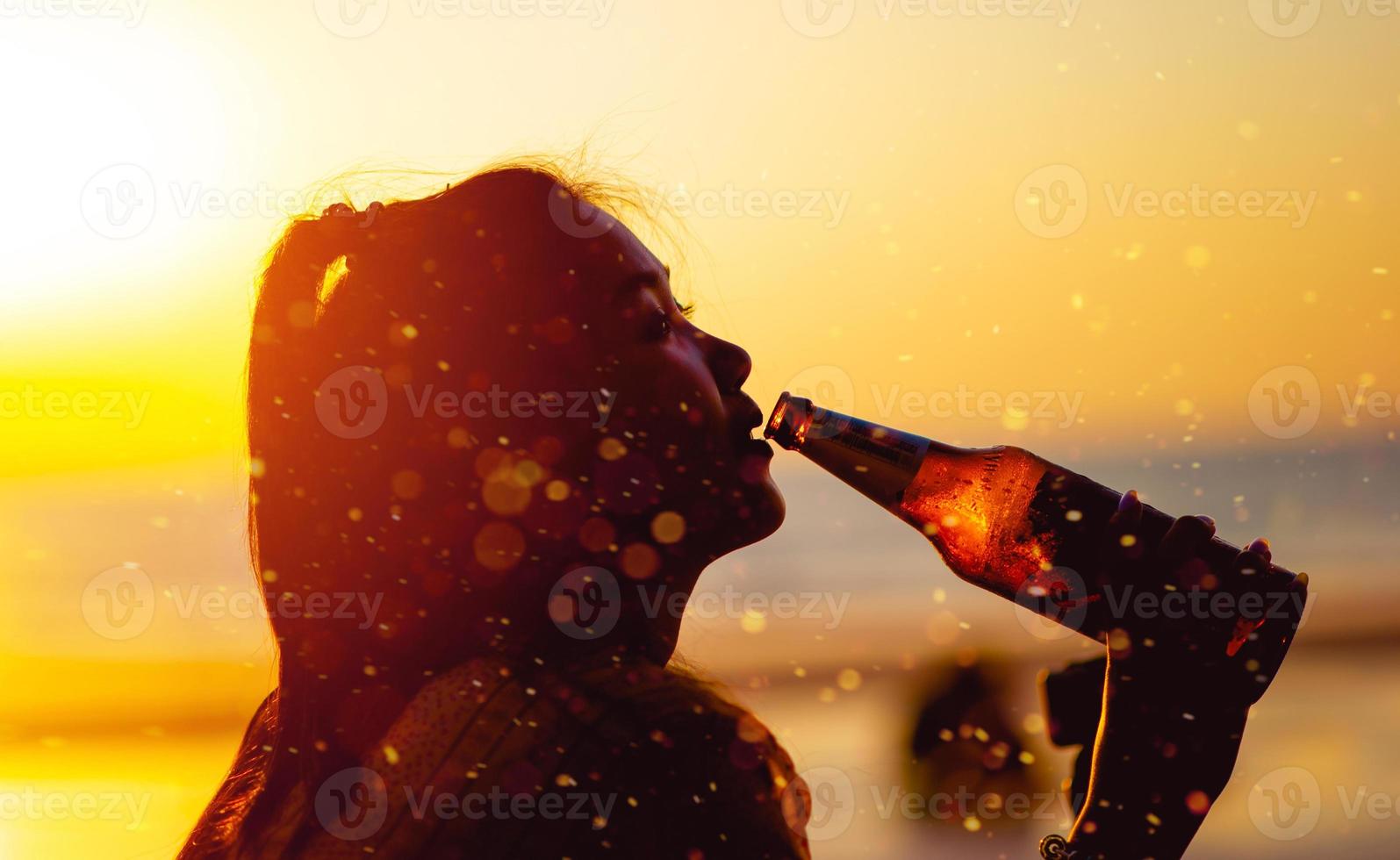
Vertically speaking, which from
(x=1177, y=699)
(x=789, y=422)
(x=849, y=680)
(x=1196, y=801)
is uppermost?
(x=789, y=422)

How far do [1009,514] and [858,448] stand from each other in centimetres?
24

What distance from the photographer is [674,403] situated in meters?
1.19

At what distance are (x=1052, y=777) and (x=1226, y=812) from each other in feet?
→ 2.04

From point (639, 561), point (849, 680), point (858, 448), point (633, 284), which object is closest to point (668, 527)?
point (639, 561)

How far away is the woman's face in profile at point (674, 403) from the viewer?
1.17m

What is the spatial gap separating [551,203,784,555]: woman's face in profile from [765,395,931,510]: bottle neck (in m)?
0.24

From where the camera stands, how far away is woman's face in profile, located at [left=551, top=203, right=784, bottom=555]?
117 centimetres

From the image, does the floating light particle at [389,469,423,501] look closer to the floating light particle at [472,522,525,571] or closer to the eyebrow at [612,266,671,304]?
the floating light particle at [472,522,525,571]

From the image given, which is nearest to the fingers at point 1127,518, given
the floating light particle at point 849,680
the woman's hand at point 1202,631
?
the woman's hand at point 1202,631

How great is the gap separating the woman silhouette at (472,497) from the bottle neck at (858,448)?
0.22 m

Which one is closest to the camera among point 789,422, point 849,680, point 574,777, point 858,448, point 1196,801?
point 574,777

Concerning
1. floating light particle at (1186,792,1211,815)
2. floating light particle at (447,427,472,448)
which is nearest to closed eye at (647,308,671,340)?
floating light particle at (447,427,472,448)

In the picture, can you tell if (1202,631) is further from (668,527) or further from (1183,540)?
(668,527)

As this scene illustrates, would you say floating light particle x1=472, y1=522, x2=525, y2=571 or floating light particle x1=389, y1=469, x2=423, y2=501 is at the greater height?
floating light particle x1=389, y1=469, x2=423, y2=501
